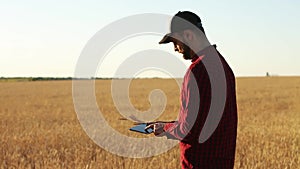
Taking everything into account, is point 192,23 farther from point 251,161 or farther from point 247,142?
point 247,142

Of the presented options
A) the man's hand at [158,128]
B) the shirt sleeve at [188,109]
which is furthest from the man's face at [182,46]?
the man's hand at [158,128]

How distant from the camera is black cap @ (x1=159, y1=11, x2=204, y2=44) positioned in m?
2.88

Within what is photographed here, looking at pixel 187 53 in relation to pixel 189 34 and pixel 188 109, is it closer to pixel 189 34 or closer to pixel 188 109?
pixel 189 34

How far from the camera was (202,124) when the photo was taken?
9.14 ft

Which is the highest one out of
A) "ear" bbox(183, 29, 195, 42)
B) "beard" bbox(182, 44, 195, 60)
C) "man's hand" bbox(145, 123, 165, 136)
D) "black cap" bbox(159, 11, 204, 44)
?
"black cap" bbox(159, 11, 204, 44)

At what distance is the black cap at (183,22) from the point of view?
2883 millimetres

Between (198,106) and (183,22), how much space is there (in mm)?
563

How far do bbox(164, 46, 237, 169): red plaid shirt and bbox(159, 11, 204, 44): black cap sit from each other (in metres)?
0.19

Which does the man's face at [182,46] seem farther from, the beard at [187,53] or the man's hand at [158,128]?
the man's hand at [158,128]

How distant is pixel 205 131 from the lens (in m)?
2.82

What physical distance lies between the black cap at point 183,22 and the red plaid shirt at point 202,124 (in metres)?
0.19

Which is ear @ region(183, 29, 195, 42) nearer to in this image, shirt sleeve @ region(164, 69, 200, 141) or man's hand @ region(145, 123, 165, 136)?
shirt sleeve @ region(164, 69, 200, 141)

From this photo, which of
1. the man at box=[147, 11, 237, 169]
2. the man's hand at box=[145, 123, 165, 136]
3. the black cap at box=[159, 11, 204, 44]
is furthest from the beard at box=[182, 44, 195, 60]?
the man's hand at box=[145, 123, 165, 136]

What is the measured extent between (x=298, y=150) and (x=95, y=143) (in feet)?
11.8
